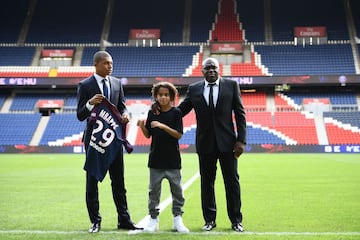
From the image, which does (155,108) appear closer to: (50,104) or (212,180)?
(212,180)

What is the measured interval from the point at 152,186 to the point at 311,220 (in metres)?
2.37

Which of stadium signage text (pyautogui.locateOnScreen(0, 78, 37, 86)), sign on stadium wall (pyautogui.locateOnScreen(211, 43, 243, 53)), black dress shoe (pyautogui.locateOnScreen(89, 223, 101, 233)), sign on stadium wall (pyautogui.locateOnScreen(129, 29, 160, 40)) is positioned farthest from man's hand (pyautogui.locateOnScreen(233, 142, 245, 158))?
sign on stadium wall (pyautogui.locateOnScreen(129, 29, 160, 40))

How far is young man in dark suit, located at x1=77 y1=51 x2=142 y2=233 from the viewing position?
5.49 metres

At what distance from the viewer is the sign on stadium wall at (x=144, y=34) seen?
145 ft

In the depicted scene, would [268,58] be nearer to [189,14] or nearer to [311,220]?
[189,14]

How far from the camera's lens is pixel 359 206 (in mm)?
7520

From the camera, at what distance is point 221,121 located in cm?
571

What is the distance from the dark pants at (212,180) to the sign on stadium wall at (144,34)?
39365 millimetres

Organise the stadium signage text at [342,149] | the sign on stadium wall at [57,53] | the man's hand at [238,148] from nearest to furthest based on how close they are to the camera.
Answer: the man's hand at [238,148] < the stadium signage text at [342,149] < the sign on stadium wall at [57,53]

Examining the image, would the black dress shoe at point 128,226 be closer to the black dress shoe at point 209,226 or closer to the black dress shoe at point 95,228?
the black dress shoe at point 95,228

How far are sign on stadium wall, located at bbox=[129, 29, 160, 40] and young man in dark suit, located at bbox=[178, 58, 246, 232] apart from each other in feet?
128

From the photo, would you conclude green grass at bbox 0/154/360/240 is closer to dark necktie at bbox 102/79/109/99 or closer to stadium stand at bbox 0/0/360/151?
dark necktie at bbox 102/79/109/99

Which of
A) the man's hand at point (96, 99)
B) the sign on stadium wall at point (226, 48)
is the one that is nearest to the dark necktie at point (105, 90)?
the man's hand at point (96, 99)

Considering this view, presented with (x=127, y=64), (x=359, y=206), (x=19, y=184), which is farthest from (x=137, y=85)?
(x=359, y=206)
